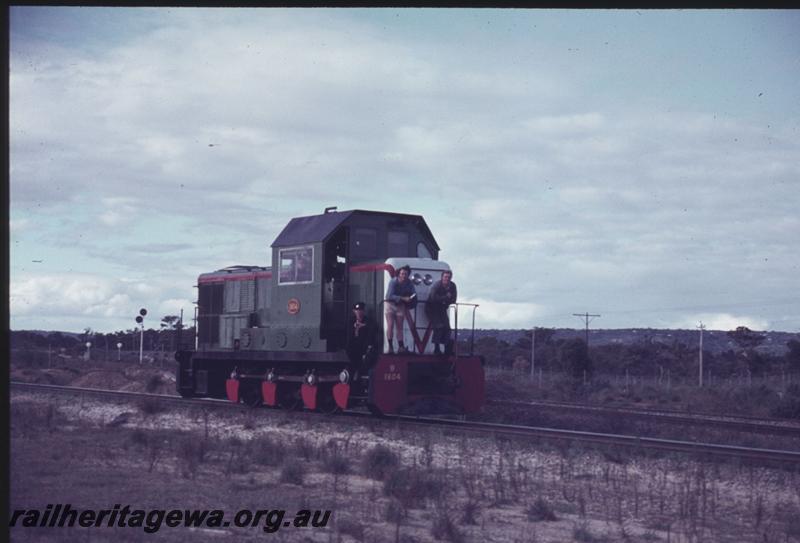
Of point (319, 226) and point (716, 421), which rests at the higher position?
point (319, 226)

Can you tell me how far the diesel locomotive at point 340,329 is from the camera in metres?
17.1

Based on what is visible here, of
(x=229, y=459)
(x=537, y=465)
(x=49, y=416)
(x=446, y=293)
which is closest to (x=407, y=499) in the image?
(x=537, y=465)

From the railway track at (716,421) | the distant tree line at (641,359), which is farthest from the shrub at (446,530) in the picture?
the distant tree line at (641,359)

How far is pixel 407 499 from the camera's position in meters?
10.1

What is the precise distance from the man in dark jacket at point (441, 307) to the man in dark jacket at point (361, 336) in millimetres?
1172

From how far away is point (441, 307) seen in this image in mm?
17672

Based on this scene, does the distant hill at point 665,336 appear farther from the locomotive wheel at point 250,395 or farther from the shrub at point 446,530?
the shrub at point 446,530

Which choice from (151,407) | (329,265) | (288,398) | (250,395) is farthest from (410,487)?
(151,407)

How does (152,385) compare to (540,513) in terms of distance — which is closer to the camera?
(540,513)

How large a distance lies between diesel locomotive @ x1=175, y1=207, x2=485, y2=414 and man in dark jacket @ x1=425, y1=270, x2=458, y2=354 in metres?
0.15

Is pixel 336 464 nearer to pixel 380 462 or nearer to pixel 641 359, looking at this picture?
pixel 380 462

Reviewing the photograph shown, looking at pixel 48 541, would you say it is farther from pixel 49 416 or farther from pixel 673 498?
pixel 49 416

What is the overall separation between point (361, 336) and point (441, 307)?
5.64 feet

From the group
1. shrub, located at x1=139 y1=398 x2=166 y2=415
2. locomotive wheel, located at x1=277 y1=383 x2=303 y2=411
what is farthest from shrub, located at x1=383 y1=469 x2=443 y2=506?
shrub, located at x1=139 y1=398 x2=166 y2=415
